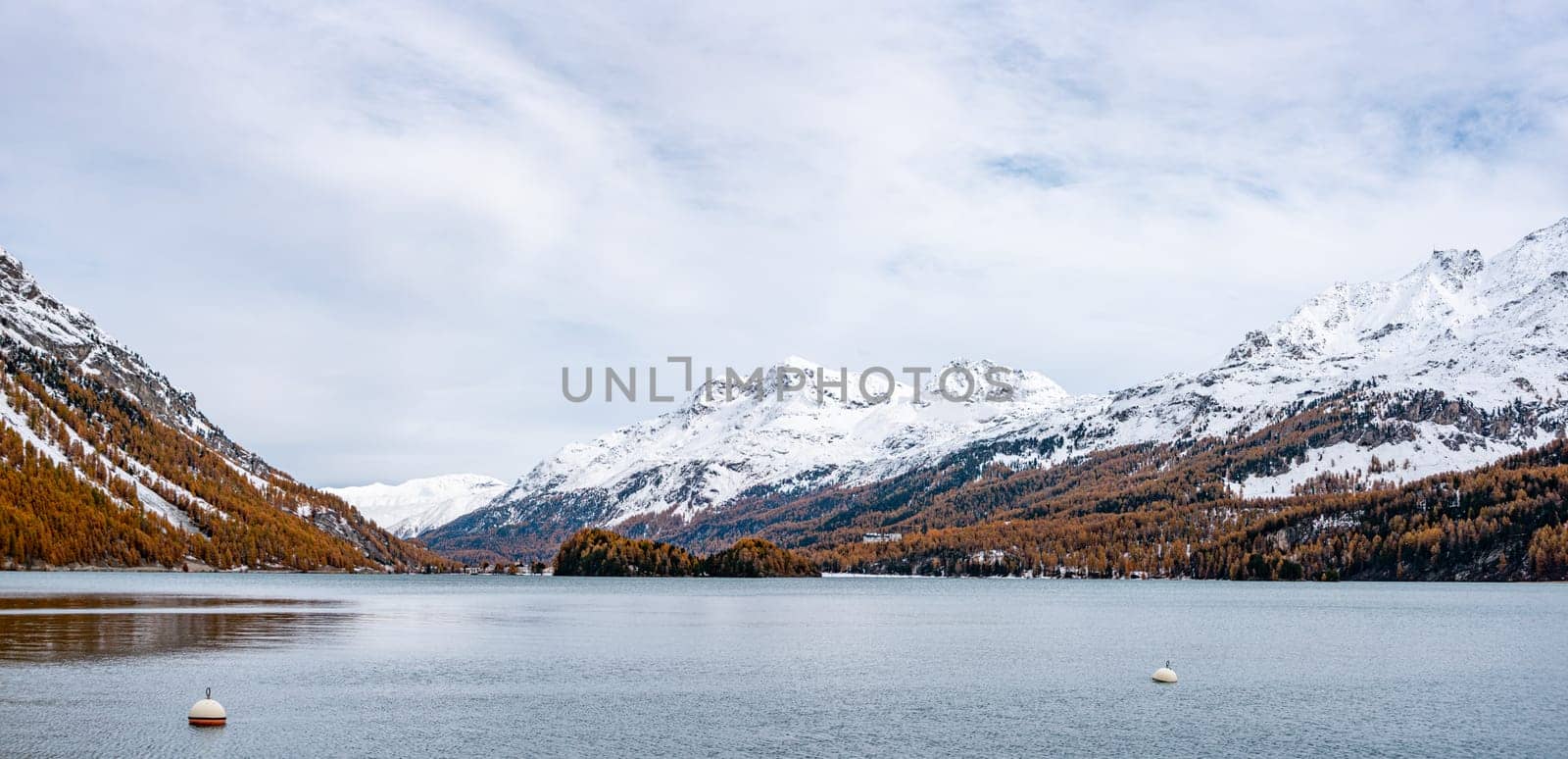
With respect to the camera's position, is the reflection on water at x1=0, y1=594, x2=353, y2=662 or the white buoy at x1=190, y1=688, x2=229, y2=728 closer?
the white buoy at x1=190, y1=688, x2=229, y2=728

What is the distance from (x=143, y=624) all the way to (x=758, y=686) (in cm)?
6645

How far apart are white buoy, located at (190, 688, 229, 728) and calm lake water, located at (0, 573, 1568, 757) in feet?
2.30

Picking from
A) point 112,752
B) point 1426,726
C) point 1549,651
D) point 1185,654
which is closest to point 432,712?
point 112,752

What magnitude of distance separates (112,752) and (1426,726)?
62.3 metres

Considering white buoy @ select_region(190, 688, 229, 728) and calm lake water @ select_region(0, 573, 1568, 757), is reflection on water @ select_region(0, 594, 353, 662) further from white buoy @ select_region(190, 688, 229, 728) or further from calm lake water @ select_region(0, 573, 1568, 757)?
white buoy @ select_region(190, 688, 229, 728)

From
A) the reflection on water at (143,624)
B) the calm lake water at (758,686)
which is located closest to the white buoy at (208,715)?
the calm lake water at (758,686)

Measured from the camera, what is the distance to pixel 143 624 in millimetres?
115438

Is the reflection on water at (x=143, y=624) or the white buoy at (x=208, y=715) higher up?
the white buoy at (x=208, y=715)

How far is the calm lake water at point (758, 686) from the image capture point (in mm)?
59000

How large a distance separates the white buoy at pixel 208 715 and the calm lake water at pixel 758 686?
2.30 feet

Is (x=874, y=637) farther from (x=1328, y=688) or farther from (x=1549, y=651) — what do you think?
(x=1549, y=651)

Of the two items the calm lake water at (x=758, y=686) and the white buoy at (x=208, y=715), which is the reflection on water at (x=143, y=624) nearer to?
the calm lake water at (x=758, y=686)

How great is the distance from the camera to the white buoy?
59.0 metres

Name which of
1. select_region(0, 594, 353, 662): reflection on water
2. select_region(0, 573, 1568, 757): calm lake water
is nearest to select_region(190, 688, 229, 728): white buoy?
select_region(0, 573, 1568, 757): calm lake water
